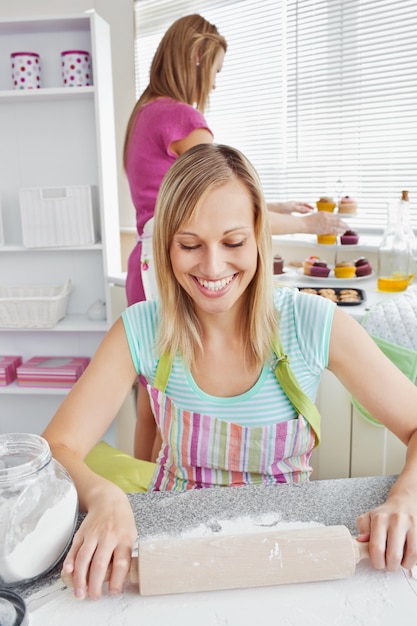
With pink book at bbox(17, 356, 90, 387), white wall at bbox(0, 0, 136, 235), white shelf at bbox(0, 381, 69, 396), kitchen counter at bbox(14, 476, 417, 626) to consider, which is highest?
white wall at bbox(0, 0, 136, 235)

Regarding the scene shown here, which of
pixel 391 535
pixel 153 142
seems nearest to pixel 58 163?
pixel 153 142

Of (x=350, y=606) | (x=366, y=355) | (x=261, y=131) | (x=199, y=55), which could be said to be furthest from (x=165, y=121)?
(x=350, y=606)

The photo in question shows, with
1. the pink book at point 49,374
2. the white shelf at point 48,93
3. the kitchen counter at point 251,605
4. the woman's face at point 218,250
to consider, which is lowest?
the pink book at point 49,374

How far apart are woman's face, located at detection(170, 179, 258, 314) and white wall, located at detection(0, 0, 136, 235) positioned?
8.57 feet

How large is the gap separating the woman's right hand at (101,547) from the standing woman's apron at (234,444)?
262 millimetres

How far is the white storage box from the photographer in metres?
2.29

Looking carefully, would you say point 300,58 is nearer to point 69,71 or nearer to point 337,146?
point 337,146

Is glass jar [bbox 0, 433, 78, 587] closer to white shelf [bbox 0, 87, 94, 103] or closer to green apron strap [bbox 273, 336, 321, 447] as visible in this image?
green apron strap [bbox 273, 336, 321, 447]

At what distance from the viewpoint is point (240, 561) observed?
0.63m

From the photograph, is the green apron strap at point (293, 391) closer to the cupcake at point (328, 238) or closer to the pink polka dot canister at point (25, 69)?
the cupcake at point (328, 238)

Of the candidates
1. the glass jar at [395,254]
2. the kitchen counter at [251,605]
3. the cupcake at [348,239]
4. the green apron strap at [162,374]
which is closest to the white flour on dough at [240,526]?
the kitchen counter at [251,605]

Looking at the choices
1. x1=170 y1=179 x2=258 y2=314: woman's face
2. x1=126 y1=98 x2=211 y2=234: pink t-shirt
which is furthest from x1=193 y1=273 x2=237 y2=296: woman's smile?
x1=126 y1=98 x2=211 y2=234: pink t-shirt

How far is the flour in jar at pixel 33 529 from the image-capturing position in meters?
0.63

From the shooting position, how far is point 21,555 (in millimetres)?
633
